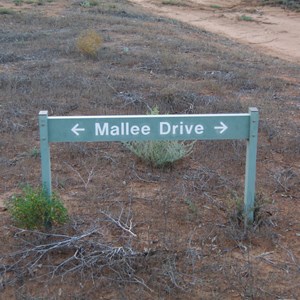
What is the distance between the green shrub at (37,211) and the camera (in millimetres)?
4234

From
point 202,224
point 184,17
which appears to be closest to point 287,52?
point 184,17

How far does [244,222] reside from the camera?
4555mm

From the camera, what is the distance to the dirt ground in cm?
393

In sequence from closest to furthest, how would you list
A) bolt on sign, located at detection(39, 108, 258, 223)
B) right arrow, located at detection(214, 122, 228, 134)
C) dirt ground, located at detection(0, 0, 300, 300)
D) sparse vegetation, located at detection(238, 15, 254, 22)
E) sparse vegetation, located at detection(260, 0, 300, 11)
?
dirt ground, located at detection(0, 0, 300, 300)
bolt on sign, located at detection(39, 108, 258, 223)
right arrow, located at detection(214, 122, 228, 134)
sparse vegetation, located at detection(238, 15, 254, 22)
sparse vegetation, located at detection(260, 0, 300, 11)

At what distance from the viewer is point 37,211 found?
167 inches

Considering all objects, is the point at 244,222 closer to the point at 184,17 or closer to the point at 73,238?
the point at 73,238

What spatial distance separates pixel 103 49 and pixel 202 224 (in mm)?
8260

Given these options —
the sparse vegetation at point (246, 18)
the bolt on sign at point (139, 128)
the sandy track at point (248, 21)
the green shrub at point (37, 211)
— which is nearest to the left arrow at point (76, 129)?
the bolt on sign at point (139, 128)

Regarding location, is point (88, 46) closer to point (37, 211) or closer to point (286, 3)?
point (37, 211)

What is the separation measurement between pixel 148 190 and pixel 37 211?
1341mm

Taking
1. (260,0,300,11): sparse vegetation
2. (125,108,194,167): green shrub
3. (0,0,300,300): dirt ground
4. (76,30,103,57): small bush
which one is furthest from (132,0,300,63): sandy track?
(125,108,194,167): green shrub

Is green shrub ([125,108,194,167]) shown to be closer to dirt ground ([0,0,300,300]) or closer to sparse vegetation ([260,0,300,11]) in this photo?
dirt ground ([0,0,300,300])

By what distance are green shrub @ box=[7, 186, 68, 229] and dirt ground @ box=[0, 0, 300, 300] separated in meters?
0.09

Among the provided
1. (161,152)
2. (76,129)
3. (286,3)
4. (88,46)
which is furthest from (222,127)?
(286,3)
